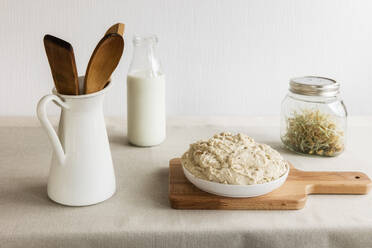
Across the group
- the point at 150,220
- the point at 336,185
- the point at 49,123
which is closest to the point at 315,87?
the point at 336,185

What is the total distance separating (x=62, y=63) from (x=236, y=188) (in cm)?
40

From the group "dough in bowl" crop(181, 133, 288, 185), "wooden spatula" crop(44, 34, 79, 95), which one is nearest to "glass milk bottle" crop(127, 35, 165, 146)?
"dough in bowl" crop(181, 133, 288, 185)

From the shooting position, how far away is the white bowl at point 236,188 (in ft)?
2.79

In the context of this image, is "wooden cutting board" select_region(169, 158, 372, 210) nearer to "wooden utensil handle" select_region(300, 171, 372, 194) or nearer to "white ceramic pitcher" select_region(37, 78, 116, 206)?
"wooden utensil handle" select_region(300, 171, 372, 194)

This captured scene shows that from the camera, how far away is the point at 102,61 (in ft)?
2.66

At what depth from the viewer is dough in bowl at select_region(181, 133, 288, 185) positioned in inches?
33.7

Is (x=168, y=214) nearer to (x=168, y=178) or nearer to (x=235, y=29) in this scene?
(x=168, y=178)

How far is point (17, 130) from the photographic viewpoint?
1318mm

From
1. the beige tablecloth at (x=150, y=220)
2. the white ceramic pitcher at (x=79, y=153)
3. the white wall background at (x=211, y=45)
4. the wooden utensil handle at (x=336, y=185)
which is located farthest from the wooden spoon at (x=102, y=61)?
the white wall background at (x=211, y=45)

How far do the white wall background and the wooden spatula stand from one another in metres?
0.64

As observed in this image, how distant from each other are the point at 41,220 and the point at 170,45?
0.80m

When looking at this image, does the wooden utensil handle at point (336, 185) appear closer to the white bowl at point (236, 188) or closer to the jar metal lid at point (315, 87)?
the white bowl at point (236, 188)

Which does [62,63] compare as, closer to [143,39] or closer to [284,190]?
[143,39]

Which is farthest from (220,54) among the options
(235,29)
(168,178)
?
(168,178)
